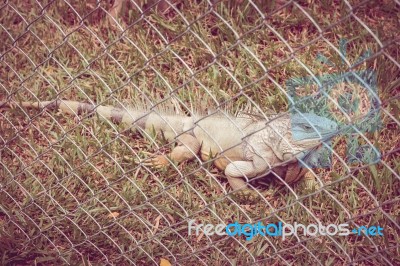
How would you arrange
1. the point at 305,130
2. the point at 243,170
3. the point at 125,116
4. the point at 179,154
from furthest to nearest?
the point at 125,116
the point at 179,154
the point at 243,170
the point at 305,130

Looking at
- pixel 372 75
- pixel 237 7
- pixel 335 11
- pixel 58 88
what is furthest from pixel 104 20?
pixel 372 75

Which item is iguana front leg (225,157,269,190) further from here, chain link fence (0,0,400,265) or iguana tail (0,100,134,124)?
iguana tail (0,100,134,124)

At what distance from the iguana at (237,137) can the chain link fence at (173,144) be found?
0.14 ft

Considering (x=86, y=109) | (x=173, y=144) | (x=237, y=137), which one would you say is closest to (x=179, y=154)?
(x=173, y=144)

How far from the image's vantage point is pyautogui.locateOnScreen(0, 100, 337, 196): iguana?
2508mm

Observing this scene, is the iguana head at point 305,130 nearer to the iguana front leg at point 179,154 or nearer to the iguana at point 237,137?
Result: the iguana at point 237,137

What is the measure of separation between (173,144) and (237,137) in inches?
15.6

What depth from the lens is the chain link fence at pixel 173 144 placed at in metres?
2.37

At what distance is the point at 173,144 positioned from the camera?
300 cm

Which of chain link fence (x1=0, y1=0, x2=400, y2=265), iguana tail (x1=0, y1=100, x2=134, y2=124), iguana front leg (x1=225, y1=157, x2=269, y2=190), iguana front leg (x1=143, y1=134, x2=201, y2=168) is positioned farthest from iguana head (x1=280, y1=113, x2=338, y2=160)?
iguana tail (x1=0, y1=100, x2=134, y2=124)

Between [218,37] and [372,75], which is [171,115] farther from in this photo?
[372,75]

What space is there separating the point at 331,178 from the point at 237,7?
131cm

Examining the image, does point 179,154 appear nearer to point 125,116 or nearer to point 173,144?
point 173,144

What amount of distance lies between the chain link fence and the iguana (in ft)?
0.14
